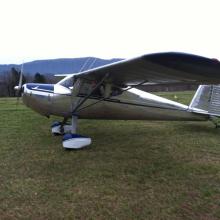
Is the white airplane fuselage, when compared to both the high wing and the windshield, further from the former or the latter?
the high wing

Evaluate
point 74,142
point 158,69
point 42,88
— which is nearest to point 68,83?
point 42,88

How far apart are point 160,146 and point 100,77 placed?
209 cm

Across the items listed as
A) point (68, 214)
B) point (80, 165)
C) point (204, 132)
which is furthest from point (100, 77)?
point (68, 214)

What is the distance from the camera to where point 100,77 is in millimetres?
7883

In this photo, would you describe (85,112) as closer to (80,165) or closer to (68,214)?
(80,165)

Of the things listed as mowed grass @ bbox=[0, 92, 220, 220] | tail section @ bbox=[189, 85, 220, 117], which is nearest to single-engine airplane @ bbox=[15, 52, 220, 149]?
tail section @ bbox=[189, 85, 220, 117]

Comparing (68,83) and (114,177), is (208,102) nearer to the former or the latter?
(68,83)

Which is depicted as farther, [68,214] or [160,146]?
[160,146]

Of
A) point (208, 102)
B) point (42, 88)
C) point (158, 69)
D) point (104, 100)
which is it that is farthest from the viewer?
point (208, 102)

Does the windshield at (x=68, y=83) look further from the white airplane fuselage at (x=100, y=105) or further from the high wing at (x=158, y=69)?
the high wing at (x=158, y=69)

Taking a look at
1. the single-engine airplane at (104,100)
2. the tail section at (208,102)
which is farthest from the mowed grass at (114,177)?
the tail section at (208,102)

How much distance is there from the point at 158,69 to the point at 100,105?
294 cm

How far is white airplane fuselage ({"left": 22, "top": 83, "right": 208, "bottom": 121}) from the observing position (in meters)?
8.25

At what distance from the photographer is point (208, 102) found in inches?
381
